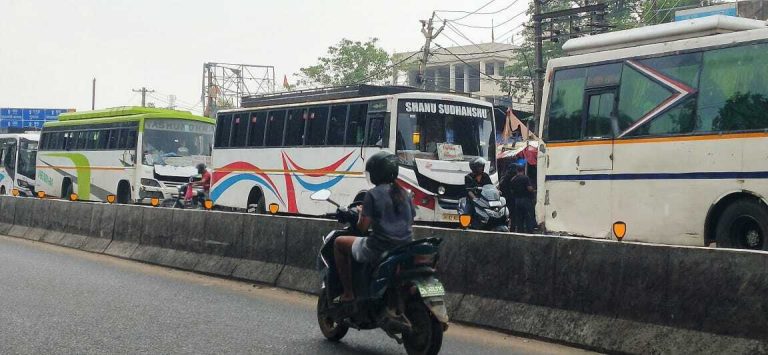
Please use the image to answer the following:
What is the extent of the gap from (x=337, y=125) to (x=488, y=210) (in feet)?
22.6

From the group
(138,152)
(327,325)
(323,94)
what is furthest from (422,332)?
(138,152)

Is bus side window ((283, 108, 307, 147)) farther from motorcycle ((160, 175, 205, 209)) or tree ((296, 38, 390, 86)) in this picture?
tree ((296, 38, 390, 86))

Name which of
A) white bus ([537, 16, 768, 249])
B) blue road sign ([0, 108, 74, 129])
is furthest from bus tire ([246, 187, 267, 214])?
blue road sign ([0, 108, 74, 129])

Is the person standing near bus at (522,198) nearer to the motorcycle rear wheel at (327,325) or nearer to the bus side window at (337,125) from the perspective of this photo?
the bus side window at (337,125)

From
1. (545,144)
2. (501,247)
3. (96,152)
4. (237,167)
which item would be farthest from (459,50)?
(501,247)

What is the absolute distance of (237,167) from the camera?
26.3m

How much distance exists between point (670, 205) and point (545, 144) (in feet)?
8.46

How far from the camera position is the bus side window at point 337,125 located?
21719mm

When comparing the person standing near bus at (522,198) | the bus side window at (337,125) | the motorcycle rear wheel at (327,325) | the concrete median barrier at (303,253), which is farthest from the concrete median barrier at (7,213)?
the motorcycle rear wheel at (327,325)

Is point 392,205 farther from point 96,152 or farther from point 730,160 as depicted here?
point 96,152

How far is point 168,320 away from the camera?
30.4ft

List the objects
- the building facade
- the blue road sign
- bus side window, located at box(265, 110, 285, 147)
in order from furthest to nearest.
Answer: the building facade, the blue road sign, bus side window, located at box(265, 110, 285, 147)

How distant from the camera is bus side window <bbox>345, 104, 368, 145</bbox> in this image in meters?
21.0

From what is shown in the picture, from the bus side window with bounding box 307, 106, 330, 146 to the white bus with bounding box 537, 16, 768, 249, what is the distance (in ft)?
26.5
